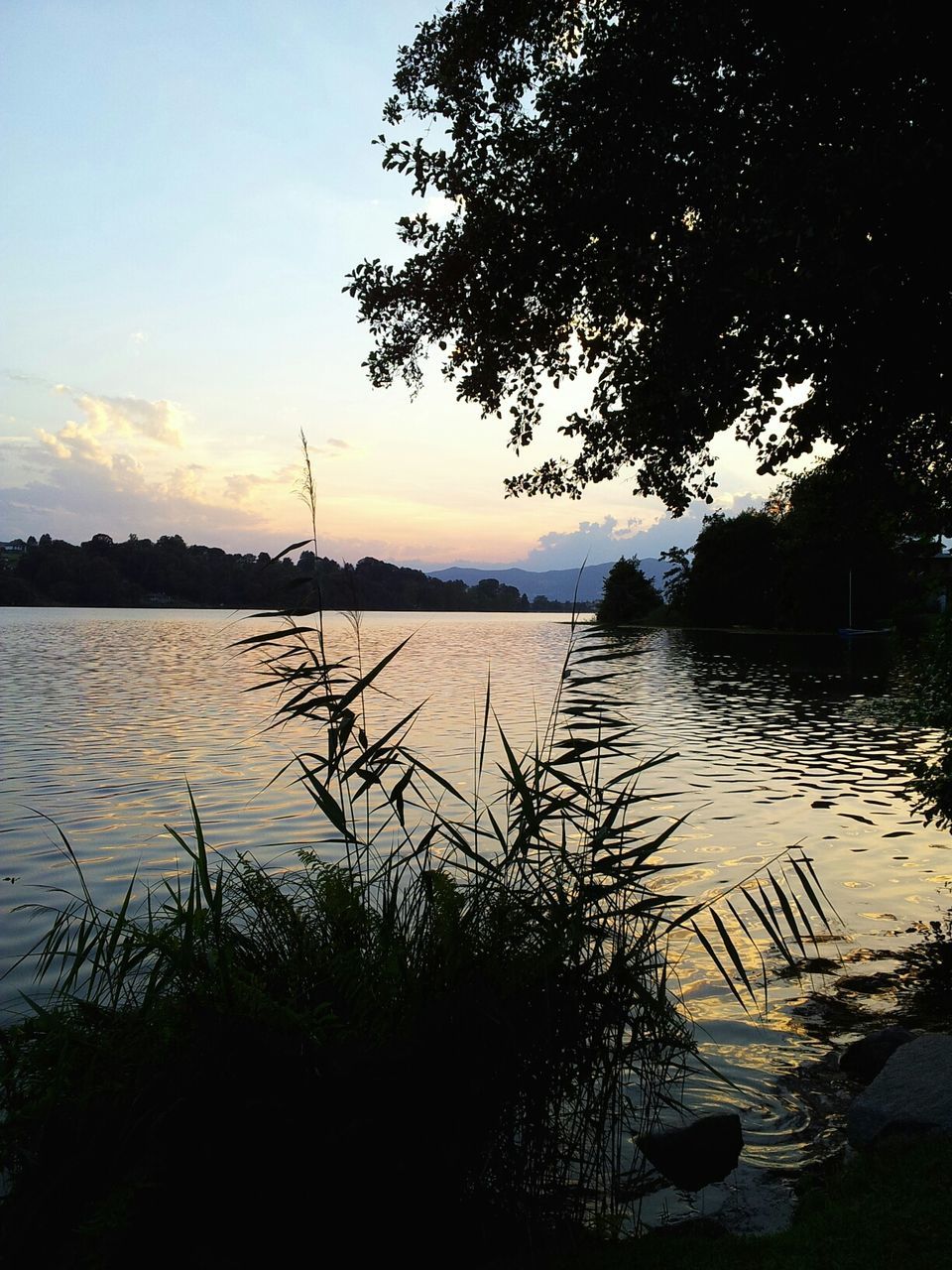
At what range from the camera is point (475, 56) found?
11.8 metres

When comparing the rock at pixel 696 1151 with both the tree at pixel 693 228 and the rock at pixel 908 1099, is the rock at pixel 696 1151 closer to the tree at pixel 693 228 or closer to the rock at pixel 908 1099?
the rock at pixel 908 1099

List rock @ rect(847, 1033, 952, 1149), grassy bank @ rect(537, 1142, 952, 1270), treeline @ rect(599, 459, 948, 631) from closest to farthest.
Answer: grassy bank @ rect(537, 1142, 952, 1270) → rock @ rect(847, 1033, 952, 1149) → treeline @ rect(599, 459, 948, 631)

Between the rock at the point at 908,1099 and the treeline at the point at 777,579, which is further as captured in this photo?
the treeline at the point at 777,579

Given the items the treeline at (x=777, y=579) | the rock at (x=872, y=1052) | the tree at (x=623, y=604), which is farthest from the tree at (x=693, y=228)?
the treeline at (x=777, y=579)

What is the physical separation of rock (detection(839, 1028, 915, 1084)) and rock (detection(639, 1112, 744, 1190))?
165 centimetres

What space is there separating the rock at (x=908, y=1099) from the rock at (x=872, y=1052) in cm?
96

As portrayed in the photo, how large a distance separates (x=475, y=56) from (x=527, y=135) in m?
1.25

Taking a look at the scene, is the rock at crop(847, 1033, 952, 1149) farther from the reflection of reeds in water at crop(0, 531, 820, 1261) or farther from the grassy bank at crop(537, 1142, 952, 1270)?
the reflection of reeds in water at crop(0, 531, 820, 1261)

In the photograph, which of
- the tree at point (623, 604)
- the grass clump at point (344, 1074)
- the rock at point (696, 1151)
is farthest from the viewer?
the tree at point (623, 604)

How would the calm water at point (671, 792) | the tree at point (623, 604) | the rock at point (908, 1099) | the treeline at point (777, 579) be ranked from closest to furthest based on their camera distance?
1. the rock at point (908, 1099)
2. the tree at point (623, 604)
3. the calm water at point (671, 792)
4. the treeline at point (777, 579)

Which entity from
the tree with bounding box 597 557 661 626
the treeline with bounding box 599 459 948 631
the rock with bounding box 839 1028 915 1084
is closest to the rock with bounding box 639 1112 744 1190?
the rock with bounding box 839 1028 915 1084

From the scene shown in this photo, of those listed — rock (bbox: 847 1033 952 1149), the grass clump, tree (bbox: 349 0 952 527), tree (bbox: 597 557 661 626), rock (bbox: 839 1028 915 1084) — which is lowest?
rock (bbox: 839 1028 915 1084)

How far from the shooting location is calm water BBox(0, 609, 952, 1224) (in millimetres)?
8328

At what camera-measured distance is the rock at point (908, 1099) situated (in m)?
5.41
